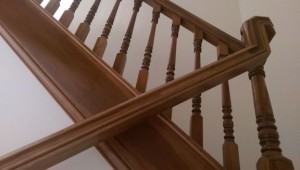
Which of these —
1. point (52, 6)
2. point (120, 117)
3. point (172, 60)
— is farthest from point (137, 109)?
point (52, 6)

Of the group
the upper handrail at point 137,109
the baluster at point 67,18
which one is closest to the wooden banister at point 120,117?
the upper handrail at point 137,109

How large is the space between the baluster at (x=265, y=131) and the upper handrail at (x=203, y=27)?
9.1 inches

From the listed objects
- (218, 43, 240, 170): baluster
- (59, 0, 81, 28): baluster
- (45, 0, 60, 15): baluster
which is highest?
(45, 0, 60, 15): baluster

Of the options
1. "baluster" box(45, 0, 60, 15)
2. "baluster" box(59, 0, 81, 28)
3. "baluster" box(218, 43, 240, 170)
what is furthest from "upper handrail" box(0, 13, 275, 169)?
"baluster" box(45, 0, 60, 15)

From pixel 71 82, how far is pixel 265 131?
72 cm

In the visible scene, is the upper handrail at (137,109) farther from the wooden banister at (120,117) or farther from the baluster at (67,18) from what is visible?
the baluster at (67,18)

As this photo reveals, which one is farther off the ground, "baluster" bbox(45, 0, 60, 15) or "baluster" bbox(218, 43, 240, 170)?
"baluster" bbox(45, 0, 60, 15)

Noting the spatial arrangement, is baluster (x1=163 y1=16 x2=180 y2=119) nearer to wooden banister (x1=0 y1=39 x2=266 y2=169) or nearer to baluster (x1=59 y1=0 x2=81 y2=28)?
wooden banister (x1=0 y1=39 x2=266 y2=169)

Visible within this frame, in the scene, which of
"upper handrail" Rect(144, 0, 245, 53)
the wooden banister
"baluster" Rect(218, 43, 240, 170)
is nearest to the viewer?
the wooden banister

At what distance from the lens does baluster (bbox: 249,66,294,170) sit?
28.3 inches

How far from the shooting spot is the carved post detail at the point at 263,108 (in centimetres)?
72

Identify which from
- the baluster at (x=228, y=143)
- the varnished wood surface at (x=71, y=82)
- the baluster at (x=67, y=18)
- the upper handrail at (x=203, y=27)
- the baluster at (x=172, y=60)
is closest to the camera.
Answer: the varnished wood surface at (x=71, y=82)

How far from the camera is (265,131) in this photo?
785mm

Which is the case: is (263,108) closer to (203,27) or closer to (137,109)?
(137,109)
